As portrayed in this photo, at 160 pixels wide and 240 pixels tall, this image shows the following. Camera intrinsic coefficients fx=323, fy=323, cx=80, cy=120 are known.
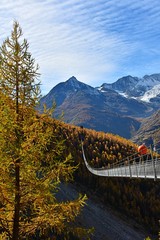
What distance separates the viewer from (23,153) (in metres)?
12.0

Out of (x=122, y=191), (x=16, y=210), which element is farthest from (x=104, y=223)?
(x=16, y=210)

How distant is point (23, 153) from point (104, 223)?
57961mm

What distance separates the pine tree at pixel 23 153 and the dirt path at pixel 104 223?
147ft

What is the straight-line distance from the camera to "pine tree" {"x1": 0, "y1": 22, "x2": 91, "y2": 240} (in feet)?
39.4

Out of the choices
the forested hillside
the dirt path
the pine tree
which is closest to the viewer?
the pine tree

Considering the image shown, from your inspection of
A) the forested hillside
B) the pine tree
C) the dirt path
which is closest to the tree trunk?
the pine tree

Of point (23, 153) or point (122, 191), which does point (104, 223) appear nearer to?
point (122, 191)

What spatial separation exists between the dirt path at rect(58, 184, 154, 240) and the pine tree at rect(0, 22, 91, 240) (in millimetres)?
44921

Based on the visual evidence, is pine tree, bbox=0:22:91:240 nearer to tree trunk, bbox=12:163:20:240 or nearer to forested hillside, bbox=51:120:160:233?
tree trunk, bbox=12:163:20:240

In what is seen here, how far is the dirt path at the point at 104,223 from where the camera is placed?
6100cm

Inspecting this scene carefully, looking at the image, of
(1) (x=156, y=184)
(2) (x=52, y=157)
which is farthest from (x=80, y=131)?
(2) (x=52, y=157)

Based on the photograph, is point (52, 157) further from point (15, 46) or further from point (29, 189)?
point (15, 46)

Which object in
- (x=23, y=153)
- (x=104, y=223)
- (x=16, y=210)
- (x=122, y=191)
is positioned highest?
(x=23, y=153)

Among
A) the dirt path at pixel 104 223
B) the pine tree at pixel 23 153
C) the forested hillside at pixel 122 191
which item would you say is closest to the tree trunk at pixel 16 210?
the pine tree at pixel 23 153
